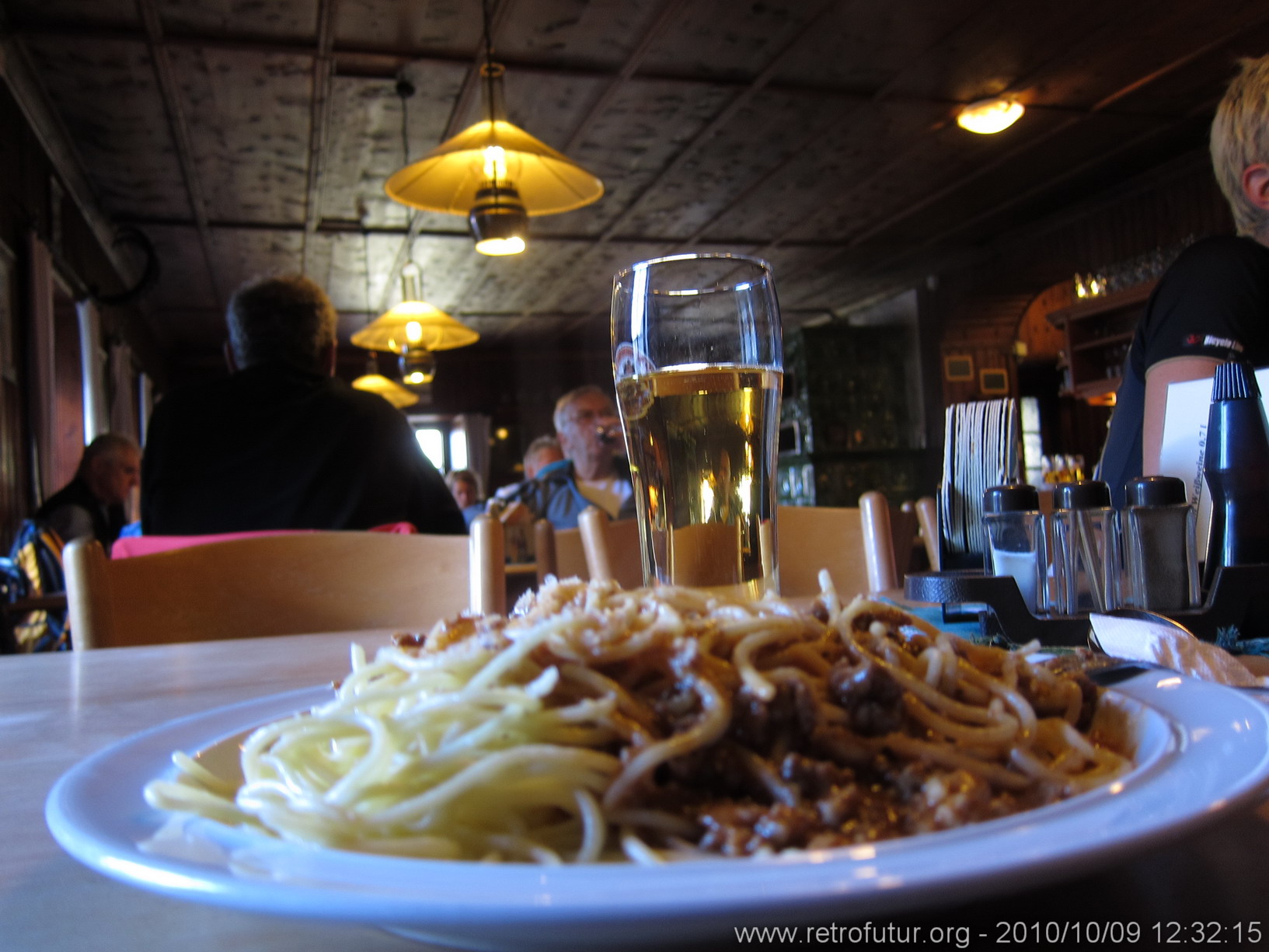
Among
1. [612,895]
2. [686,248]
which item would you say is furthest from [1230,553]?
[686,248]

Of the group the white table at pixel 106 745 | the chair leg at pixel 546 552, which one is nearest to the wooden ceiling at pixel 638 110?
the chair leg at pixel 546 552

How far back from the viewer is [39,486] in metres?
5.09

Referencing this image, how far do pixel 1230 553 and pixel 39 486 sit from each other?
18.3 feet

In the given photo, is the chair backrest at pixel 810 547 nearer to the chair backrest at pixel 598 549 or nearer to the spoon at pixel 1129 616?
the chair backrest at pixel 598 549

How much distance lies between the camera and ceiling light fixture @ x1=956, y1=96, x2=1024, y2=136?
513 centimetres

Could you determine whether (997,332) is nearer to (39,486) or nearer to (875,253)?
(875,253)

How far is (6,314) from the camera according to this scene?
4.71m

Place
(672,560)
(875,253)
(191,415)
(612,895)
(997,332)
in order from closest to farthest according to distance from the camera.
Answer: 1. (612,895)
2. (672,560)
3. (191,415)
4. (875,253)
5. (997,332)

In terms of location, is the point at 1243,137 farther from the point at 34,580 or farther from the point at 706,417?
the point at 34,580

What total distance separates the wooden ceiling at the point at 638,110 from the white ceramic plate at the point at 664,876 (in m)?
4.32

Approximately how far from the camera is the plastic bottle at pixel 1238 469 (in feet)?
3.17

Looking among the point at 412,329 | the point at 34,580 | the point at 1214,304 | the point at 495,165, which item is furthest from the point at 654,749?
the point at 412,329

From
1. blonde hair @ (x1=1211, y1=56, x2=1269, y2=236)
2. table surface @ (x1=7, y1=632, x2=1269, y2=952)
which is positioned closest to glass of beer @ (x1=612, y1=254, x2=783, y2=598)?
table surface @ (x1=7, y1=632, x2=1269, y2=952)

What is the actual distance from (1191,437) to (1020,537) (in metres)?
0.38
